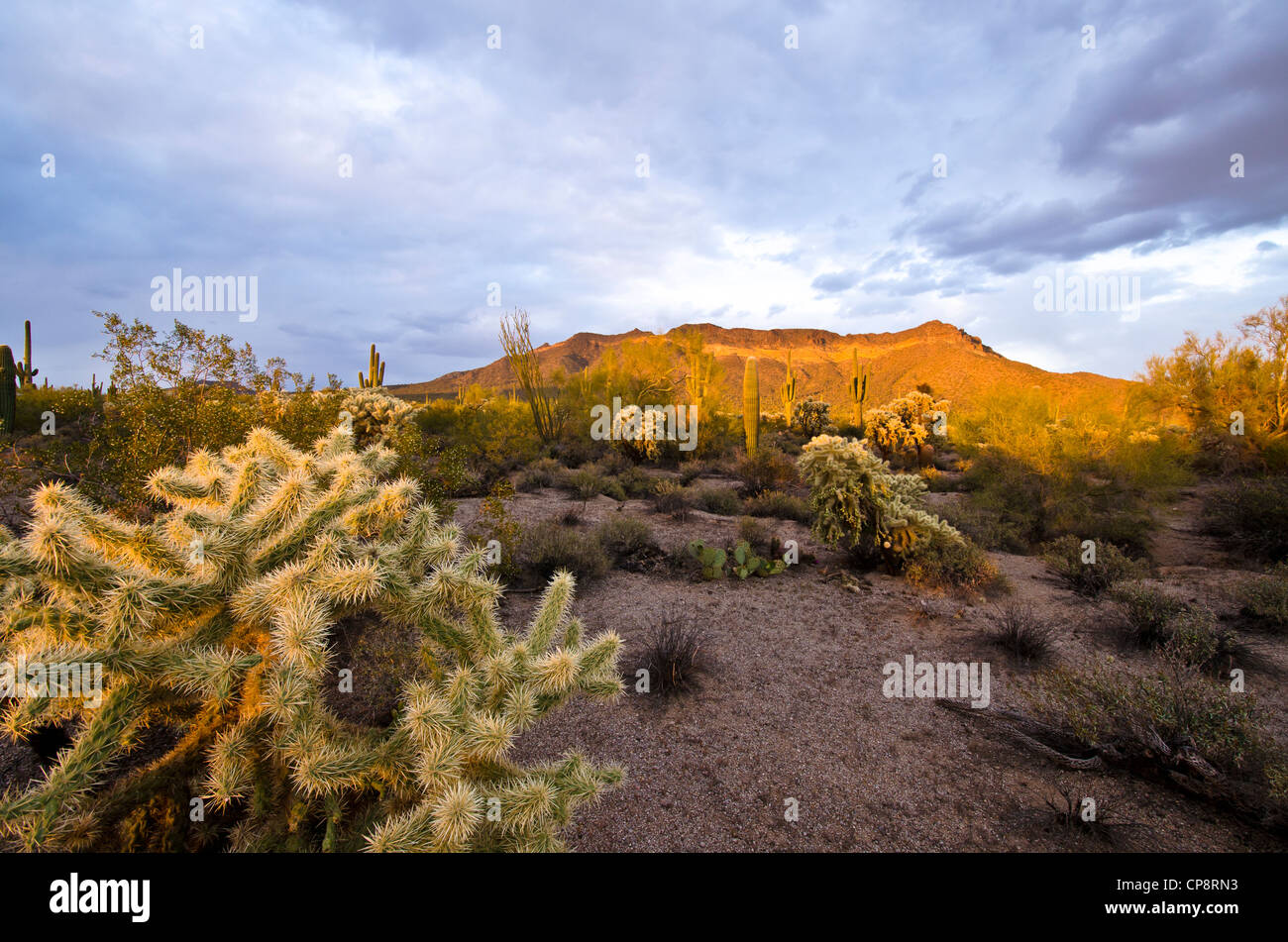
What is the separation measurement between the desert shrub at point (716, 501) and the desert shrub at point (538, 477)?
356cm

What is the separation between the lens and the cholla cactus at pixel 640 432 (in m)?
16.6

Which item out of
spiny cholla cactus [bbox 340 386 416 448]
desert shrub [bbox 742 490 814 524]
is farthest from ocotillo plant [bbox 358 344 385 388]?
desert shrub [bbox 742 490 814 524]

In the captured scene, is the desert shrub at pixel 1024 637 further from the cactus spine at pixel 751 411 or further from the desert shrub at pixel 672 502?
the cactus spine at pixel 751 411

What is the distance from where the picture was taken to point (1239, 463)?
1320cm

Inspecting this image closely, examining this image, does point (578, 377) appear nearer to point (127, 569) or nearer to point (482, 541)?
point (482, 541)

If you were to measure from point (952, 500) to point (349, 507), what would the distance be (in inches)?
520

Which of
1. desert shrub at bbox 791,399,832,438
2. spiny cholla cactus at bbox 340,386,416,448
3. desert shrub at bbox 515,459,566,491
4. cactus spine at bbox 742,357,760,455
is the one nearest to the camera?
desert shrub at bbox 515,459,566,491

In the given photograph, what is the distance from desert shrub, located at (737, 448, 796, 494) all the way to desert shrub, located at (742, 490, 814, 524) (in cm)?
104

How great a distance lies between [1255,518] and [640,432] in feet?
42.8

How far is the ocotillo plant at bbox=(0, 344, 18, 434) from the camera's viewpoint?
14.2 metres

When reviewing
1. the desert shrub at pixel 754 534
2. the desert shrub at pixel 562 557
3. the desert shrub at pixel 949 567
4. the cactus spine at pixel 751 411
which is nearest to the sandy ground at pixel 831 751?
the desert shrub at pixel 949 567

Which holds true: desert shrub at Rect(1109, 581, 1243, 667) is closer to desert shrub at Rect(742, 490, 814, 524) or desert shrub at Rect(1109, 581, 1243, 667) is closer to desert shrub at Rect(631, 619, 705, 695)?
desert shrub at Rect(631, 619, 705, 695)

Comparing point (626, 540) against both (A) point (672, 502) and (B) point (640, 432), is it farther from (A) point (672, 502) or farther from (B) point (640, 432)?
(B) point (640, 432)
